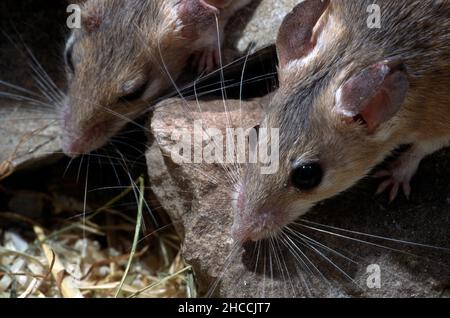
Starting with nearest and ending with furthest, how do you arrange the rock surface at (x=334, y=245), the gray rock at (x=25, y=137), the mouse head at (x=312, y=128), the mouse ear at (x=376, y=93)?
the mouse ear at (x=376, y=93)
the mouse head at (x=312, y=128)
the rock surface at (x=334, y=245)
the gray rock at (x=25, y=137)

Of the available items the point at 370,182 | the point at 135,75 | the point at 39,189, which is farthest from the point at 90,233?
the point at 370,182

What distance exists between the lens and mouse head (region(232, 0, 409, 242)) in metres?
3.30

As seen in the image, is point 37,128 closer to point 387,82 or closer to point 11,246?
point 11,246

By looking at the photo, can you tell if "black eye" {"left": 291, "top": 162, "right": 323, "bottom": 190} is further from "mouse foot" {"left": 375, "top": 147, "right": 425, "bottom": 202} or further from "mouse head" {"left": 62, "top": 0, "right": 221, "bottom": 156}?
"mouse head" {"left": 62, "top": 0, "right": 221, "bottom": 156}

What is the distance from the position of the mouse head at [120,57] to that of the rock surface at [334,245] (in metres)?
0.29

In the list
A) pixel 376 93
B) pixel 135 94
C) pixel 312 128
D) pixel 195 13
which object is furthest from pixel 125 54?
pixel 376 93

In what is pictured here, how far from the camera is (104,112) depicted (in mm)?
4027

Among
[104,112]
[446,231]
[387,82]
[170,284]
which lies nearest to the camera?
[387,82]

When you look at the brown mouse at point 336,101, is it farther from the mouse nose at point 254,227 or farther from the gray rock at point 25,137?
the gray rock at point 25,137

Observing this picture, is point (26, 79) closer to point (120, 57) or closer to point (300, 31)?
point (120, 57)

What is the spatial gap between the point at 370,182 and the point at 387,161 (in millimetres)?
173

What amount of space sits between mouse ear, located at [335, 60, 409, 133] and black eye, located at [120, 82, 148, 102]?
1.24m

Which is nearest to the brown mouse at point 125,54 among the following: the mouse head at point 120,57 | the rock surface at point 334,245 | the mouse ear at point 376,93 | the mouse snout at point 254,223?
the mouse head at point 120,57

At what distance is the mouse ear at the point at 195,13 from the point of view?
396cm
